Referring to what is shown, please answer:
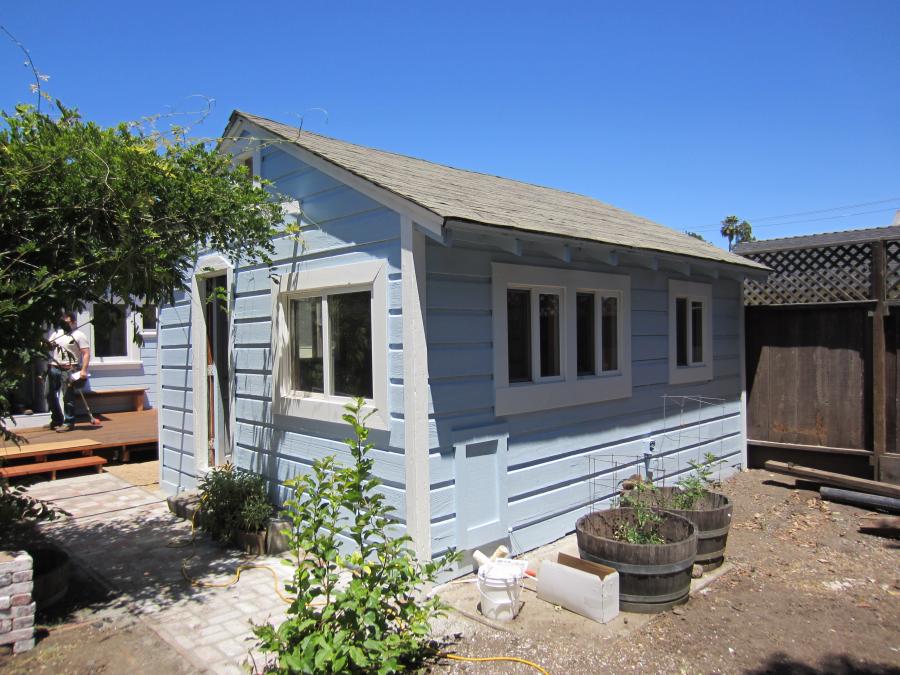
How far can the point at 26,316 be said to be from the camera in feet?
14.4

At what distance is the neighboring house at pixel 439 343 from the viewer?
5004mm

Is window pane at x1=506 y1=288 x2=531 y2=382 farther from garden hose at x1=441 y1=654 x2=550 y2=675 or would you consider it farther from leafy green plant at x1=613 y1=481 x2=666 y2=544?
garden hose at x1=441 y1=654 x2=550 y2=675

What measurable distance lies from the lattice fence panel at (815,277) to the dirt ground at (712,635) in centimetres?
398

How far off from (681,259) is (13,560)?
671 cm

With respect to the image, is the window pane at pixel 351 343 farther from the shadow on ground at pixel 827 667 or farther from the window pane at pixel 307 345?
the shadow on ground at pixel 827 667

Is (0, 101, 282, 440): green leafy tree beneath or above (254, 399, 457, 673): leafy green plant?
above

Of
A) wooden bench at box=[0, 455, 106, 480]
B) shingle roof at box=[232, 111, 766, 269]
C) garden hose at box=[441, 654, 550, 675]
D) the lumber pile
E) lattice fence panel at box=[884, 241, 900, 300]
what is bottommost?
garden hose at box=[441, 654, 550, 675]

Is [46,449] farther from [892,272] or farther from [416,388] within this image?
[892,272]

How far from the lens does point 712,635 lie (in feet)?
13.8

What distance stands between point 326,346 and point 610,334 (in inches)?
124

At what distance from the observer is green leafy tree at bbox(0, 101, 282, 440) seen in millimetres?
4262

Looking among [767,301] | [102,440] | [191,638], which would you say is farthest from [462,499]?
[102,440]

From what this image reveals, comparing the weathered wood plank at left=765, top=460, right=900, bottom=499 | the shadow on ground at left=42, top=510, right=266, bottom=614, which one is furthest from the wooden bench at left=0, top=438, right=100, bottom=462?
the weathered wood plank at left=765, top=460, right=900, bottom=499

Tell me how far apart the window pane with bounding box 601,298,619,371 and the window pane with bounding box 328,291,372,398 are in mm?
2795
